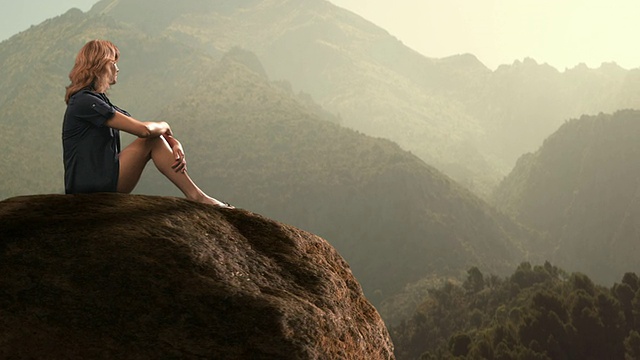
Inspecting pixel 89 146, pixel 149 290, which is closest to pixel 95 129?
pixel 89 146

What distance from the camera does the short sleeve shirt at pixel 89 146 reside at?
17.2ft

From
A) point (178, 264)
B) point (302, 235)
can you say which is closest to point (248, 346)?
point (178, 264)

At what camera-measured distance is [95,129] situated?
5367 mm

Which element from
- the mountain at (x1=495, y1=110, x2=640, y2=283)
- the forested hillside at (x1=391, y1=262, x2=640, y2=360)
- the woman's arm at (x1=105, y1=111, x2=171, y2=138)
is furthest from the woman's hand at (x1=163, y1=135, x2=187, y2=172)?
the mountain at (x1=495, y1=110, x2=640, y2=283)

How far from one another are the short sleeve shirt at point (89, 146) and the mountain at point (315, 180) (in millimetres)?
105626

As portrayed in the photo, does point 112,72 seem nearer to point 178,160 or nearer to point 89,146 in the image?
point 89,146

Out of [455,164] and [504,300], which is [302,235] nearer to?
[504,300]

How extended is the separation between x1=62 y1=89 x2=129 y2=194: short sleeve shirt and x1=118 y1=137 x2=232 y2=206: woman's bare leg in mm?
151

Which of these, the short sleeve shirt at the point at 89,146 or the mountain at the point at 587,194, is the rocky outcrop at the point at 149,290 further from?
the mountain at the point at 587,194

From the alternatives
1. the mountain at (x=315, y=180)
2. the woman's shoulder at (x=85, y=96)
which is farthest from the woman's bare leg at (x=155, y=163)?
→ the mountain at (x=315, y=180)

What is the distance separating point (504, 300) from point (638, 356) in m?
29.0

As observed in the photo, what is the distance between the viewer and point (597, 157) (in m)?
131

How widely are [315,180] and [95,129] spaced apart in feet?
445

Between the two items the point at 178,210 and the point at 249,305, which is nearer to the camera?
the point at 249,305
